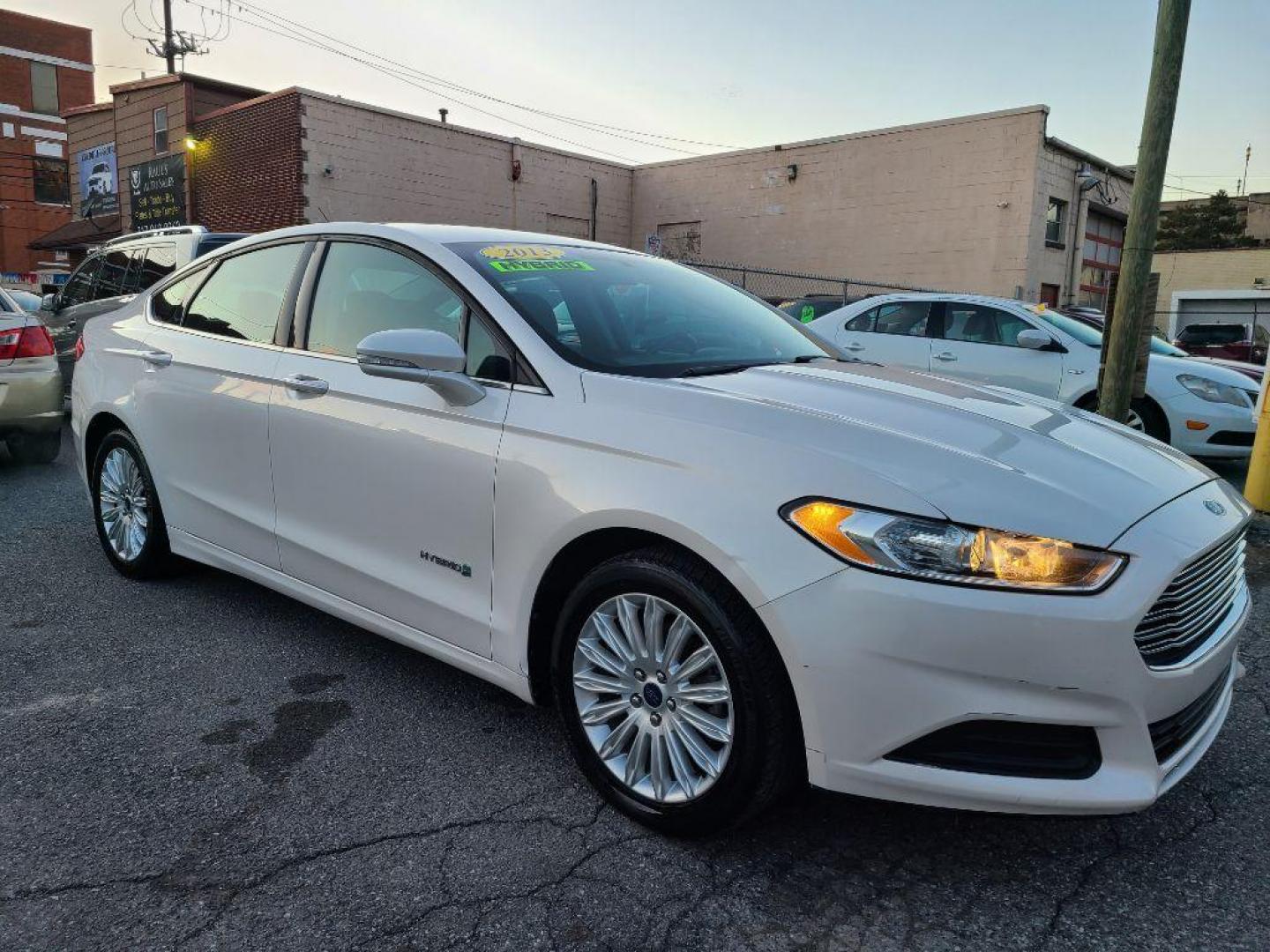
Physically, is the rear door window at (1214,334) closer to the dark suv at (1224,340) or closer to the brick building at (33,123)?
the dark suv at (1224,340)

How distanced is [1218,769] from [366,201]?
20384 mm

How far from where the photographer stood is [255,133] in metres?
19.9

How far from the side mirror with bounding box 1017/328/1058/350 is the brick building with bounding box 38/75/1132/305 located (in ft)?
42.7

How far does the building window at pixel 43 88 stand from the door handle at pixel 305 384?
56458 millimetres

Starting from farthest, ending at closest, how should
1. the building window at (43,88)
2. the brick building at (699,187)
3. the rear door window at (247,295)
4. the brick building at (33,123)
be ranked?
the building window at (43,88), the brick building at (33,123), the brick building at (699,187), the rear door window at (247,295)

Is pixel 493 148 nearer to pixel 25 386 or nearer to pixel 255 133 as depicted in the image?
pixel 255 133

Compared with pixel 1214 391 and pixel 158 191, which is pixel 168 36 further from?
pixel 1214 391

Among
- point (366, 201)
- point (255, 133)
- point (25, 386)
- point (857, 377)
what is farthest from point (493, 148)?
point (857, 377)

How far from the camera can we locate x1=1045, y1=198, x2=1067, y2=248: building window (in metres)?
20.8

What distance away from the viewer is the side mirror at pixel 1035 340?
8.25 meters

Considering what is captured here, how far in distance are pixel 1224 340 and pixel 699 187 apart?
1352cm

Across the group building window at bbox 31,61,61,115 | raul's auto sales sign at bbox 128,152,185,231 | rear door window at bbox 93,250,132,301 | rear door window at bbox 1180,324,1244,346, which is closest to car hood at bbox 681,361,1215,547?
rear door window at bbox 93,250,132,301

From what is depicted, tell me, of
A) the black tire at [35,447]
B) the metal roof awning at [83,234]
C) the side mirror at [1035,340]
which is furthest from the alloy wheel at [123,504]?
the metal roof awning at [83,234]

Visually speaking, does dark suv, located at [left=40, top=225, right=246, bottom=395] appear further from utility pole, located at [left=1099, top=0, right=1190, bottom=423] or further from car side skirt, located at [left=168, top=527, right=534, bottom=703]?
utility pole, located at [left=1099, top=0, right=1190, bottom=423]
